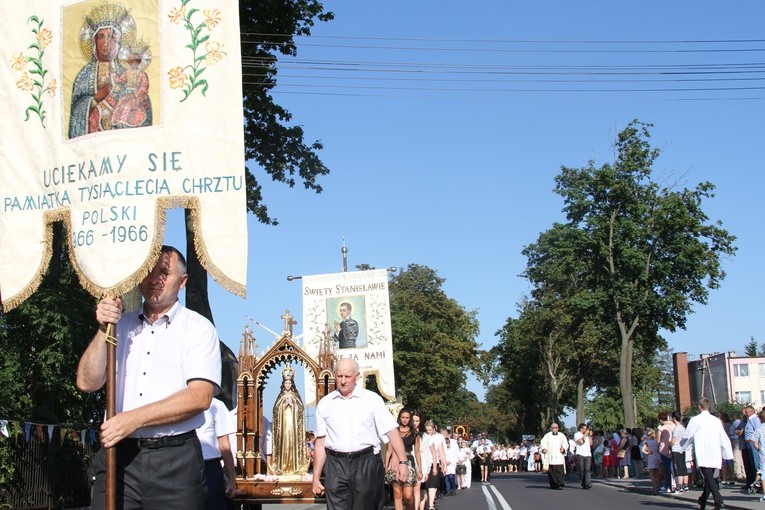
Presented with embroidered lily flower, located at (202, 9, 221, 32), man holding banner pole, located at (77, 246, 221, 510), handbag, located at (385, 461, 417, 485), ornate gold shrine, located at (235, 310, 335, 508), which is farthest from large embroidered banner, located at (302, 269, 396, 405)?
man holding banner pole, located at (77, 246, 221, 510)

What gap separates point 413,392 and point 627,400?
22318 mm

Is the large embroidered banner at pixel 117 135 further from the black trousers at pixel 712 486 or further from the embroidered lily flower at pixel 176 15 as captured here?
the black trousers at pixel 712 486

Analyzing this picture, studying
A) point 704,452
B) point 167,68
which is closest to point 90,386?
point 167,68

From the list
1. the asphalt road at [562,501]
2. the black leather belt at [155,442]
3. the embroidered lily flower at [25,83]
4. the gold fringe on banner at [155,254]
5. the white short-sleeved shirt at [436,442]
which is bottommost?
the asphalt road at [562,501]

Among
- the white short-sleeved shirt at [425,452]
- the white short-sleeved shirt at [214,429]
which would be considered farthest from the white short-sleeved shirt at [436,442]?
the white short-sleeved shirt at [214,429]

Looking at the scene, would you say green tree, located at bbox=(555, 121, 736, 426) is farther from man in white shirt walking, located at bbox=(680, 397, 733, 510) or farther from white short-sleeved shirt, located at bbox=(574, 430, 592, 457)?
man in white shirt walking, located at bbox=(680, 397, 733, 510)

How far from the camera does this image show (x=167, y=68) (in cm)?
644

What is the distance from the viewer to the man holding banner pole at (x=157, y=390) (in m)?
5.19

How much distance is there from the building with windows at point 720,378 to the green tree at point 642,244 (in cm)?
3443

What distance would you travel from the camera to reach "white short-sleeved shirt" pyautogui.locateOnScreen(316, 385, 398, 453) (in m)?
9.95

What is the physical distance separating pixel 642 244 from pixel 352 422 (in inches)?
1469

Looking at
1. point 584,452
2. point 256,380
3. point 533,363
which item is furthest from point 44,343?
point 533,363

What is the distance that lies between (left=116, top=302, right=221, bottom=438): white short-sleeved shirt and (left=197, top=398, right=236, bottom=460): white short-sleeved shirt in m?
2.46

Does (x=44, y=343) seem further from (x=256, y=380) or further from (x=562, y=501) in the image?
(x=562, y=501)
